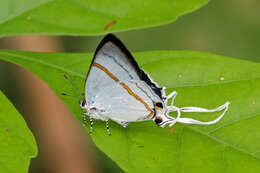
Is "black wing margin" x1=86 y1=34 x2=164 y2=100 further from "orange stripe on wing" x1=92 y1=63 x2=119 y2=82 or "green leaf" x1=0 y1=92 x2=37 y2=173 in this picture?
"green leaf" x1=0 y1=92 x2=37 y2=173

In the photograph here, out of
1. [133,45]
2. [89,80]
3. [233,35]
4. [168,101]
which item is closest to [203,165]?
[168,101]

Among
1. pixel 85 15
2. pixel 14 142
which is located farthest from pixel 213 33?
pixel 14 142

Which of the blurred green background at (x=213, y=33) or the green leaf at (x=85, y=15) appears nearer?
the green leaf at (x=85, y=15)

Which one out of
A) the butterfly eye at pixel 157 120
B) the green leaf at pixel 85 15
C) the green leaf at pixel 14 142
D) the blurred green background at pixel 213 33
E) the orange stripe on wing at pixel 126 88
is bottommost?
the green leaf at pixel 14 142

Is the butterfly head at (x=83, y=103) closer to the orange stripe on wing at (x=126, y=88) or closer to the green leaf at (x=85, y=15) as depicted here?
the orange stripe on wing at (x=126, y=88)

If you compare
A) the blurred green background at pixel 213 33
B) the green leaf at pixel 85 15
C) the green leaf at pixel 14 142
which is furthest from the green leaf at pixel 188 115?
the blurred green background at pixel 213 33

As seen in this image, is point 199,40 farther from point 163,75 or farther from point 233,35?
point 163,75
